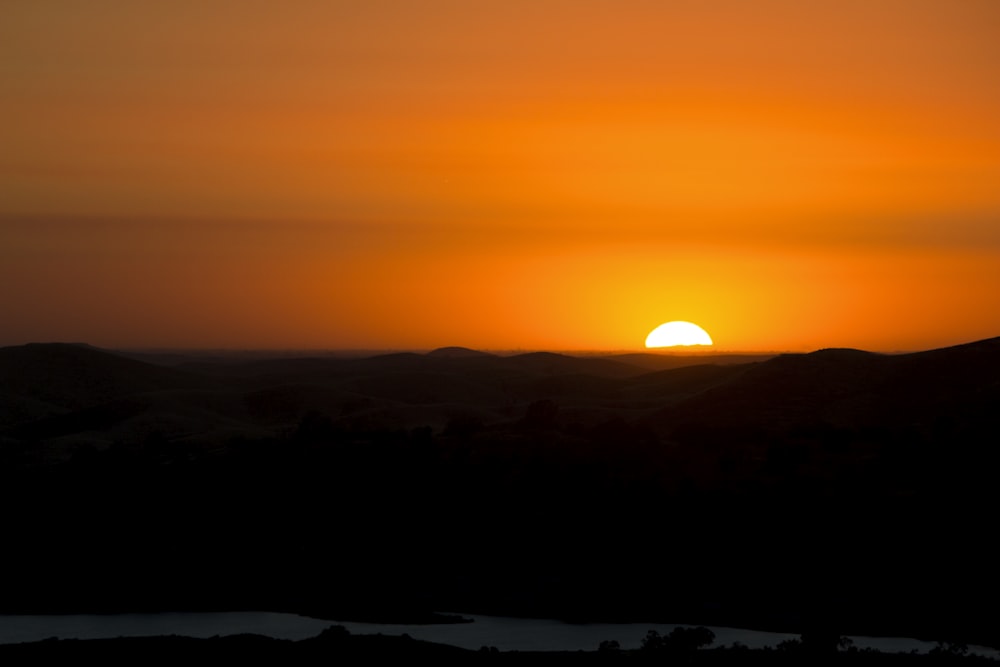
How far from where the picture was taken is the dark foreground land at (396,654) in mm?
36125

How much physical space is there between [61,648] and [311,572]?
14.8 metres

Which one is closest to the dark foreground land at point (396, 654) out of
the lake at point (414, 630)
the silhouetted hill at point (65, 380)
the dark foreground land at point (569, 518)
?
the dark foreground land at point (569, 518)

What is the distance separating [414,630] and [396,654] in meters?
7.20

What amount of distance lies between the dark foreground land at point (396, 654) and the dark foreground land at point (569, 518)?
0.68 m

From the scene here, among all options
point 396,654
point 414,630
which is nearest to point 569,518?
point 414,630

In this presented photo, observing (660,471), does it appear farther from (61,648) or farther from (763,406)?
(61,648)

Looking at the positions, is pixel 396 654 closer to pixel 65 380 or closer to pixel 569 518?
pixel 569 518

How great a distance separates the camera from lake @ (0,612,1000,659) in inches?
1640

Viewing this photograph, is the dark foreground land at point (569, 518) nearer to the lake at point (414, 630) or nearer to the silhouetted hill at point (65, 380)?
the lake at point (414, 630)

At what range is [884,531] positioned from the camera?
1981 inches

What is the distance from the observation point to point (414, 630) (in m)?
43.7

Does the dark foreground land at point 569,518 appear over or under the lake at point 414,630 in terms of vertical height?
over

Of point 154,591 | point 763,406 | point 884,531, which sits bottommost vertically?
point 154,591

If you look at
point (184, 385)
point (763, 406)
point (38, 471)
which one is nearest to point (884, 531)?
point (763, 406)
